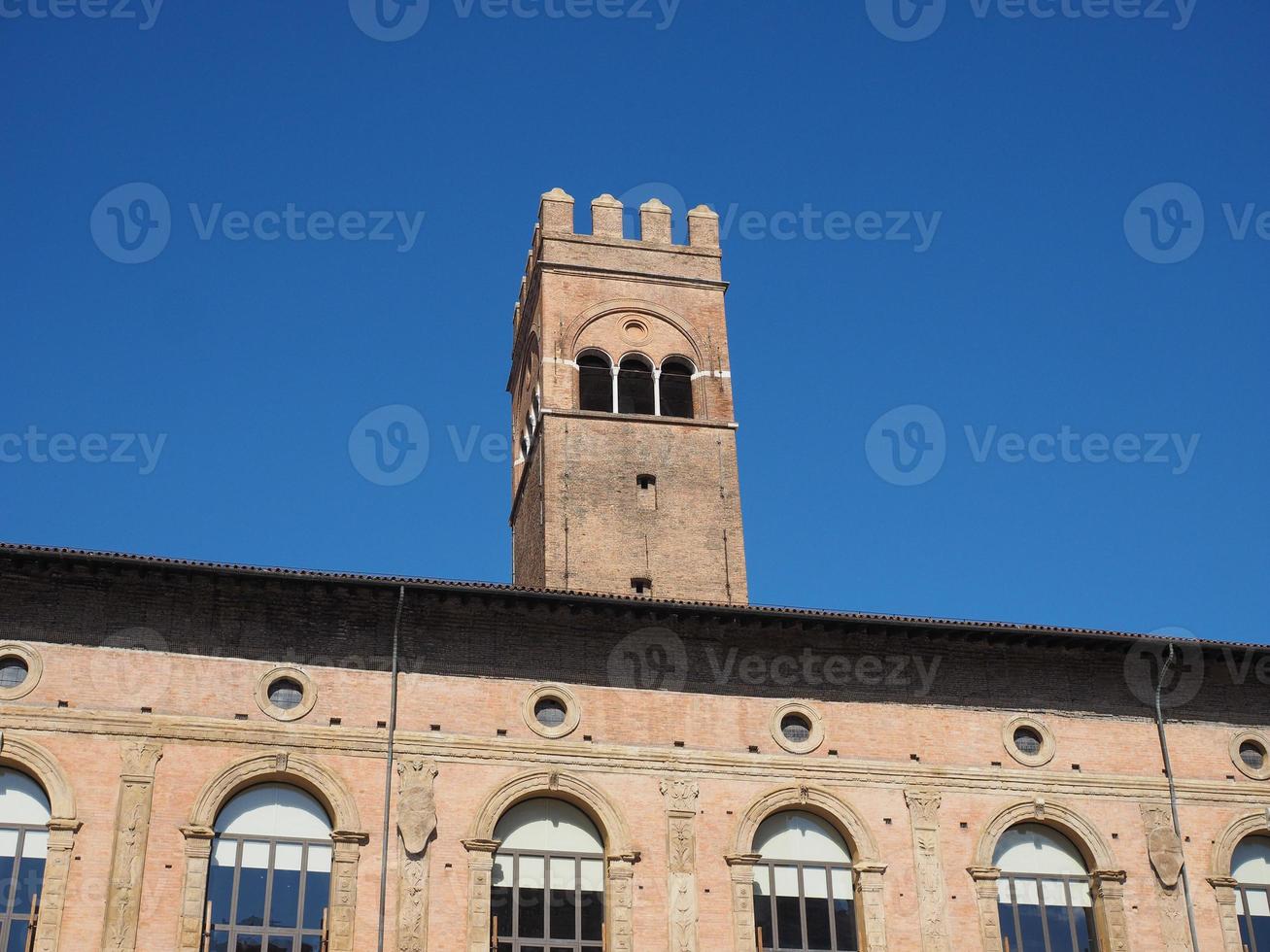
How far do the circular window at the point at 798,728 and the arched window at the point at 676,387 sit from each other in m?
13.4

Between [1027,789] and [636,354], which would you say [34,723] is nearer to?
[1027,789]

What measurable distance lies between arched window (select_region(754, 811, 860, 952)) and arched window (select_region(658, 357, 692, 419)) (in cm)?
1470

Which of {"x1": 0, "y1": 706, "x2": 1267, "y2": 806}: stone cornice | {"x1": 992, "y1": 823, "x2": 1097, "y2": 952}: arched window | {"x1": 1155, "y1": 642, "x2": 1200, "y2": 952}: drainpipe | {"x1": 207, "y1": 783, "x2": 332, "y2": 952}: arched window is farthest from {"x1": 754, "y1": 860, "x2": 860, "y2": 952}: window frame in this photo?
{"x1": 207, "y1": 783, "x2": 332, "y2": 952}: arched window

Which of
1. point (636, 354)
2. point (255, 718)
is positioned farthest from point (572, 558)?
point (255, 718)

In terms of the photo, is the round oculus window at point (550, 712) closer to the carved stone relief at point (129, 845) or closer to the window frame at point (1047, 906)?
the carved stone relief at point (129, 845)

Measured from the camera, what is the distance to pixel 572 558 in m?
35.1

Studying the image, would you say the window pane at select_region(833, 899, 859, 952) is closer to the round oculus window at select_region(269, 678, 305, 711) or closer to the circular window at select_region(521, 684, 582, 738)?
the circular window at select_region(521, 684, 582, 738)

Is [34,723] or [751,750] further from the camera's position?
[751,750]

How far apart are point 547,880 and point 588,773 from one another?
1672mm

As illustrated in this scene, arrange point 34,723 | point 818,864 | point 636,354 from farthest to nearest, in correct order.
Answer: point 636,354 → point 818,864 → point 34,723

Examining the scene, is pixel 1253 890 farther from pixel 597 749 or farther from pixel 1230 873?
pixel 597 749

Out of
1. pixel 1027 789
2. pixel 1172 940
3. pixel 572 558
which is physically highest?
pixel 572 558

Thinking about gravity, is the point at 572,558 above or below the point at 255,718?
above

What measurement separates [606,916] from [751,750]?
3.41 metres
